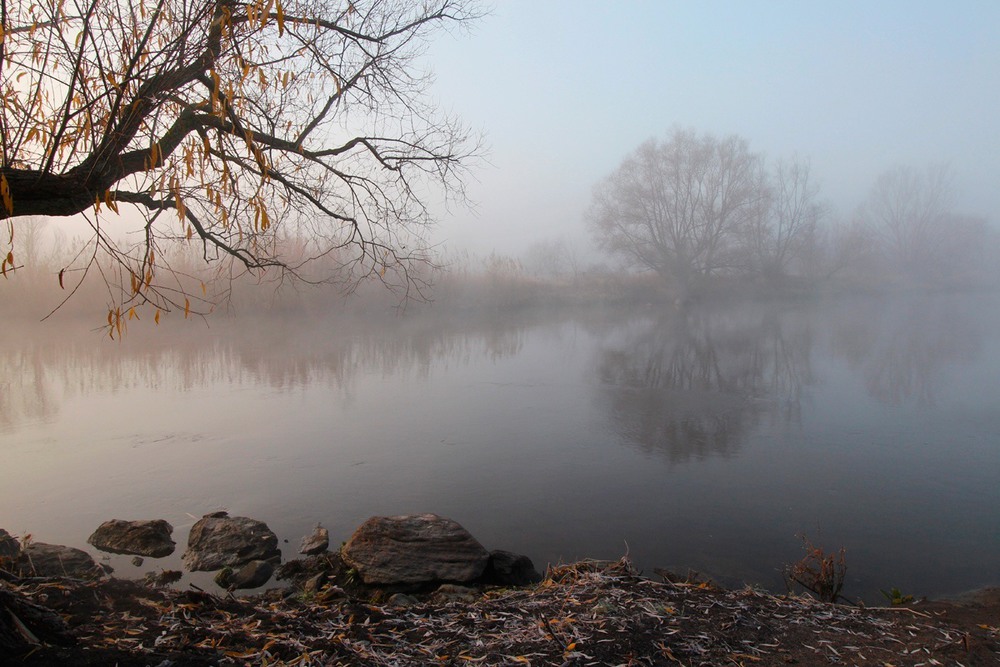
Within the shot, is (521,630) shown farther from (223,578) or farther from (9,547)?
(9,547)

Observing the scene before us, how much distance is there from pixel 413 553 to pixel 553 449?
3.51m

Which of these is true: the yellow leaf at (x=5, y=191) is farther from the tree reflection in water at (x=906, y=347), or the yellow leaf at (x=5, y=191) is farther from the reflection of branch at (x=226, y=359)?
the tree reflection in water at (x=906, y=347)

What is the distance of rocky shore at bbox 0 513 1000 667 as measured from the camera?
2.72 m

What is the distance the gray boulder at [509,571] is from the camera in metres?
4.59

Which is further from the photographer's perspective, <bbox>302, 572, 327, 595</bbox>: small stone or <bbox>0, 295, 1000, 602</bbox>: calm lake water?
<bbox>0, 295, 1000, 602</bbox>: calm lake water

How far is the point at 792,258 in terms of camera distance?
4022 cm

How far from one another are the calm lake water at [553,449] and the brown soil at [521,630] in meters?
1.29

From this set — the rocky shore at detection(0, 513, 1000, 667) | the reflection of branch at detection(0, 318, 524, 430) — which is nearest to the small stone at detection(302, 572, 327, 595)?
the rocky shore at detection(0, 513, 1000, 667)

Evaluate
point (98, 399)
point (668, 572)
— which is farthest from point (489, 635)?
point (98, 399)

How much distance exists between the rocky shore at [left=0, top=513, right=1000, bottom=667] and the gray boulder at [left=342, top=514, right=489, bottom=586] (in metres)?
0.02

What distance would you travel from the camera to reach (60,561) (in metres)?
4.57

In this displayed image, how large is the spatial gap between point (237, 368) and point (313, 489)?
26.2 ft

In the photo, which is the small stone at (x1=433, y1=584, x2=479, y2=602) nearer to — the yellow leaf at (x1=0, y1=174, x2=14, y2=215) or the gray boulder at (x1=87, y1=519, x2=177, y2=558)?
the gray boulder at (x1=87, y1=519, x2=177, y2=558)

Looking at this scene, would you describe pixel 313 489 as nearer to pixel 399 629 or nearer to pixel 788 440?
pixel 399 629
